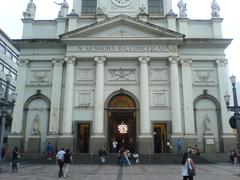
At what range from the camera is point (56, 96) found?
3175 centimetres

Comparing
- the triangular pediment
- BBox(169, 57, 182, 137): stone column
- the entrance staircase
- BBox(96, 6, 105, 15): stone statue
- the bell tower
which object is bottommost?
the entrance staircase

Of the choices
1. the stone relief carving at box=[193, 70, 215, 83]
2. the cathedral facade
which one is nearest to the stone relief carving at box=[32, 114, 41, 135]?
the cathedral facade

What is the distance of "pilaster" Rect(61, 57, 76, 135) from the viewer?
30452 millimetres

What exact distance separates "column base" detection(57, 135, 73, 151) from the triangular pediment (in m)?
10.7

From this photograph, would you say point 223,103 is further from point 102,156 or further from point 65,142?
point 65,142

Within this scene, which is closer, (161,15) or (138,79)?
(138,79)

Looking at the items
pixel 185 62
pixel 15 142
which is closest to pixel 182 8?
pixel 185 62

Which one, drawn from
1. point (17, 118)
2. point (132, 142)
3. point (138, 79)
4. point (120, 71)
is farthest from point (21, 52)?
point (132, 142)

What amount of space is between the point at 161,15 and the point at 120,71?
9.57 metres

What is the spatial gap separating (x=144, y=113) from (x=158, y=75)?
4.85 metres

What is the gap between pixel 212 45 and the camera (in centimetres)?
3309

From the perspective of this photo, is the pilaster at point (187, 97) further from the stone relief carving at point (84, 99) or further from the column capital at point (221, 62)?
the stone relief carving at point (84, 99)

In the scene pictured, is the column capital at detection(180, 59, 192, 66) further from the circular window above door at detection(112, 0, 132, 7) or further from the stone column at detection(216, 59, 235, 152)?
the circular window above door at detection(112, 0, 132, 7)

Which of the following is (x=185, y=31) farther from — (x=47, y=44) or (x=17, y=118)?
(x=17, y=118)
